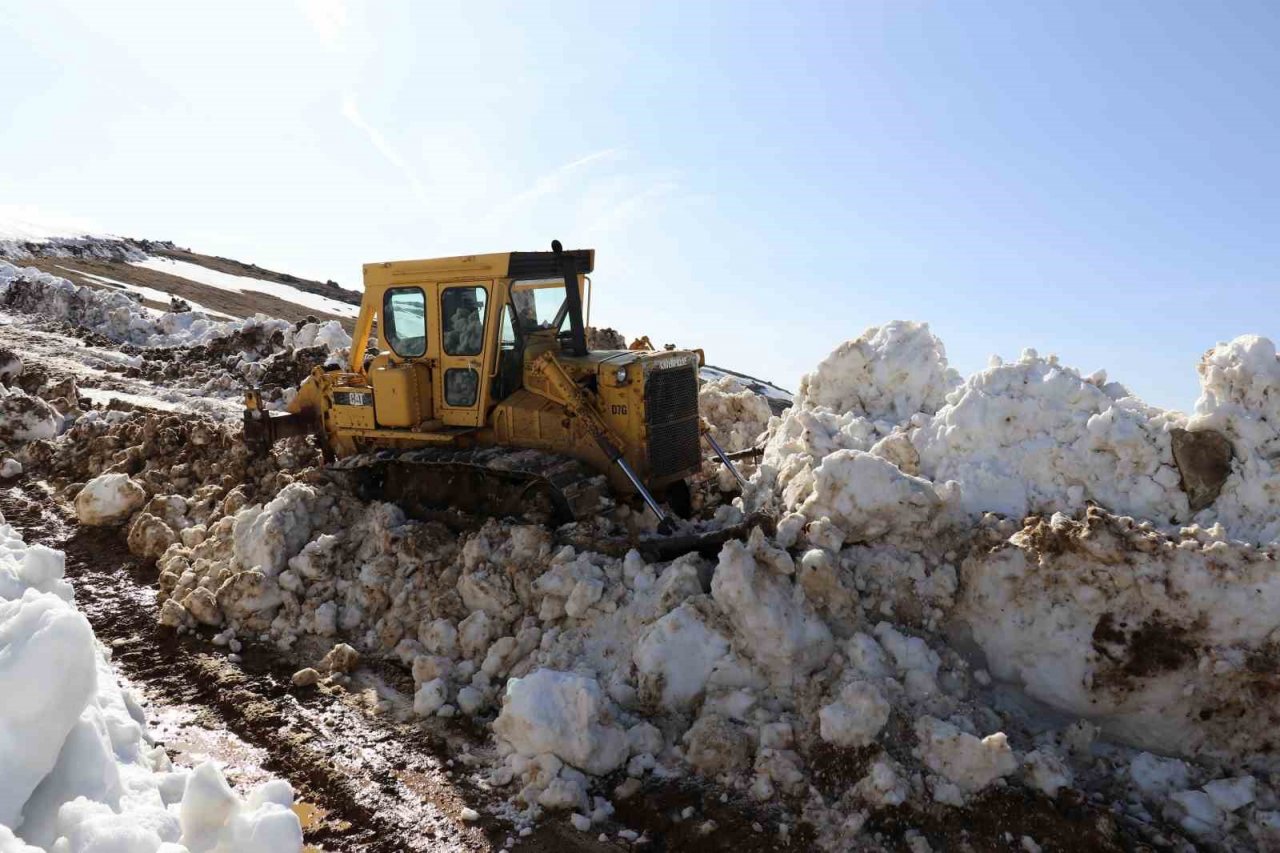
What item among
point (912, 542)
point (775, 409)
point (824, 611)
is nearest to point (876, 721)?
point (824, 611)

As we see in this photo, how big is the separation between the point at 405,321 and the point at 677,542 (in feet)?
11.9

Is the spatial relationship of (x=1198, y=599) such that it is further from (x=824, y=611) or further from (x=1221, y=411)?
(x=824, y=611)

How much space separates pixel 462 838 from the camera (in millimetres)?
4891

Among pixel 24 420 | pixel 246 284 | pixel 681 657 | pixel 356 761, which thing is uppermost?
pixel 246 284

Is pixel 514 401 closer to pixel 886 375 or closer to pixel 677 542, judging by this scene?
pixel 677 542

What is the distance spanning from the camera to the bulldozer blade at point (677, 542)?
21.2 feet

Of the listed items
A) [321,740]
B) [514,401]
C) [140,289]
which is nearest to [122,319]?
[140,289]

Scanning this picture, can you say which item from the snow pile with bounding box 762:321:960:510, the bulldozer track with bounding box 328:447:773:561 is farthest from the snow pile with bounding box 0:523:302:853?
the snow pile with bounding box 762:321:960:510

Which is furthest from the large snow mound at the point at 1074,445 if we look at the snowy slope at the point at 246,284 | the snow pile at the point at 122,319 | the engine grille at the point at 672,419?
the snowy slope at the point at 246,284

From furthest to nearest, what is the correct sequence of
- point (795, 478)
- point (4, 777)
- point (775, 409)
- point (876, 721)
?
point (775, 409)
point (795, 478)
point (876, 721)
point (4, 777)

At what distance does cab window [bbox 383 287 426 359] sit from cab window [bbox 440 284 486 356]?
0.92 ft

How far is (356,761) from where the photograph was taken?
5.59m

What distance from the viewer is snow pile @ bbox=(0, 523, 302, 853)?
3.43 m

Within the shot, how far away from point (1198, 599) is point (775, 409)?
10046 mm
